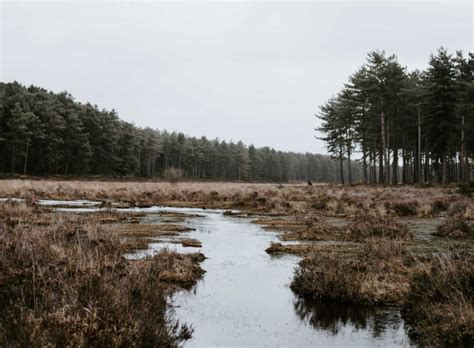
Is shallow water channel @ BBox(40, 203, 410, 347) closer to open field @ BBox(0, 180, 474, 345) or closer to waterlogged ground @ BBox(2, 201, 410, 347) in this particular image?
waterlogged ground @ BBox(2, 201, 410, 347)

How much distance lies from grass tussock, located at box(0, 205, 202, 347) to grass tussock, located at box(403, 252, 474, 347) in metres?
3.40

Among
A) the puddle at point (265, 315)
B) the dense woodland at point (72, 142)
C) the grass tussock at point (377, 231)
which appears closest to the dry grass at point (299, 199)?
the grass tussock at point (377, 231)

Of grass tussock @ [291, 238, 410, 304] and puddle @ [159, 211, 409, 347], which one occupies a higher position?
grass tussock @ [291, 238, 410, 304]

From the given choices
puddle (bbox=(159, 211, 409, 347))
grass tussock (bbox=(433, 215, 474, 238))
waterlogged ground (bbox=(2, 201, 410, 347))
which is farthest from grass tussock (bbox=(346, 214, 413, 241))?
puddle (bbox=(159, 211, 409, 347))

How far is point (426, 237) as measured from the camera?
14.8 m

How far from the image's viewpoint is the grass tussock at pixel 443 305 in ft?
19.1

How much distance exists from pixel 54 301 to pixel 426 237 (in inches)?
498

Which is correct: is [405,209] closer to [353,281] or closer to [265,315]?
[353,281]

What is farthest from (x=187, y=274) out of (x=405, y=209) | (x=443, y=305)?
(x=405, y=209)

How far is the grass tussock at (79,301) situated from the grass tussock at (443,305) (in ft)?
11.2

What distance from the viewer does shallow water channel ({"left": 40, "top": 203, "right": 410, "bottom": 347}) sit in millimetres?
6199

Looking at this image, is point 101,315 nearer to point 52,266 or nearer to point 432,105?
point 52,266

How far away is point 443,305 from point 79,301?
16.9 feet

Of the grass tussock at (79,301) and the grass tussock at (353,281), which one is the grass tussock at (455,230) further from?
the grass tussock at (79,301)
